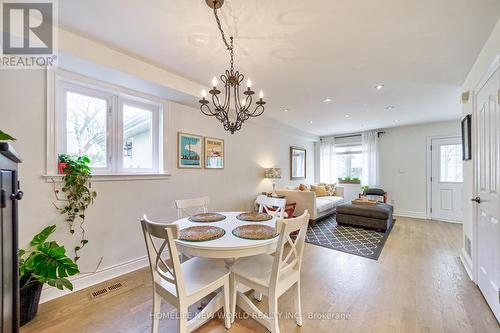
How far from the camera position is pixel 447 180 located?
5008 mm

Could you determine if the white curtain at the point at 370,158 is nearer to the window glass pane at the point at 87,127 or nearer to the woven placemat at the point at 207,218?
the woven placemat at the point at 207,218

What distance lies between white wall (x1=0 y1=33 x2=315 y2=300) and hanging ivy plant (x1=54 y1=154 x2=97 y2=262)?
0.07 meters

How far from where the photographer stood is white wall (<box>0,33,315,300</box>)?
184 centimetres

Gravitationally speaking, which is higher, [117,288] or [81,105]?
[81,105]

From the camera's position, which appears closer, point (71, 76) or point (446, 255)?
point (71, 76)

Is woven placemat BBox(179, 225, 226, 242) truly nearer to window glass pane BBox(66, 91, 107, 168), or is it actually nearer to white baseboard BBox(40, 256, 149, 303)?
white baseboard BBox(40, 256, 149, 303)

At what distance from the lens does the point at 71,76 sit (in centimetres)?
215

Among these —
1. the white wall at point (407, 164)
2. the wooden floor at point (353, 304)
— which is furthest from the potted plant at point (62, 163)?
the white wall at point (407, 164)

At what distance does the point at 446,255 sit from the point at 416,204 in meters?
2.85

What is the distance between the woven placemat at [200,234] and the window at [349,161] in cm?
592

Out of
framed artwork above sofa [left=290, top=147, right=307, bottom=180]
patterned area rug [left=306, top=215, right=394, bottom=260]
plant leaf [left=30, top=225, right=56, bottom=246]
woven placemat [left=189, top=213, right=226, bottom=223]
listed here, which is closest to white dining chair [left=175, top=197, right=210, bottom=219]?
woven placemat [left=189, top=213, right=226, bottom=223]

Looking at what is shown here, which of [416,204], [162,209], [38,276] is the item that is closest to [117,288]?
[38,276]

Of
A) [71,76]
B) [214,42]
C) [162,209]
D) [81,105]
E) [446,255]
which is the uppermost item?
[214,42]

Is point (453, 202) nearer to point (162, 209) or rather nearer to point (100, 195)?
point (162, 209)
